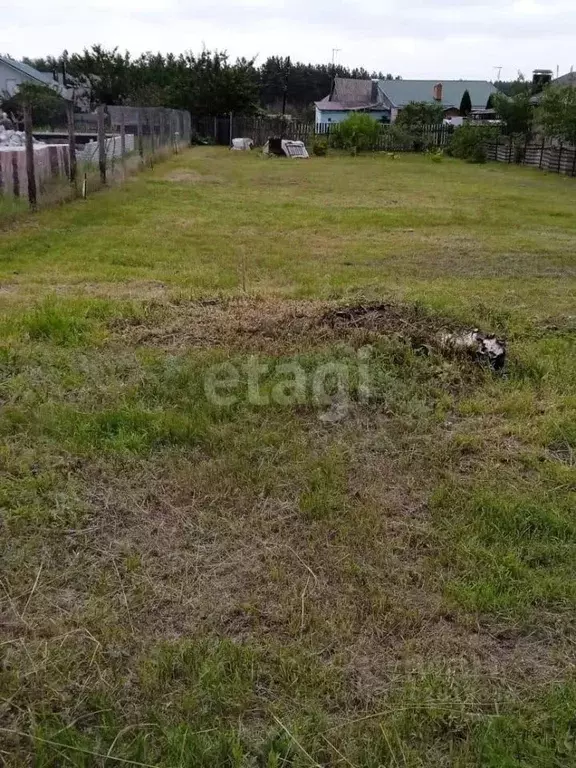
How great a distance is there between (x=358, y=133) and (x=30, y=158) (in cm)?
1988

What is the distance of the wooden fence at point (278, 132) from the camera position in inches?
1089

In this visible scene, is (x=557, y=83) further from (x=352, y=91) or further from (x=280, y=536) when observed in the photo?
(x=352, y=91)

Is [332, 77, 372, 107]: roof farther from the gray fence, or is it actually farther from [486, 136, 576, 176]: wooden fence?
the gray fence

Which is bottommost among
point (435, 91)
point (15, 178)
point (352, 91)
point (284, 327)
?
point (284, 327)

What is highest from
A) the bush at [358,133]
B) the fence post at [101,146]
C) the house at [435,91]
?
the house at [435,91]

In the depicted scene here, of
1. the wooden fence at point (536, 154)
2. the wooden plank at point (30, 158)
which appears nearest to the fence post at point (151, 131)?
the wooden plank at point (30, 158)

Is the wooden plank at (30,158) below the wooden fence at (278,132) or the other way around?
below

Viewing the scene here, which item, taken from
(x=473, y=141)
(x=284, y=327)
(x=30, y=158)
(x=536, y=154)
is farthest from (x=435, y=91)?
(x=284, y=327)

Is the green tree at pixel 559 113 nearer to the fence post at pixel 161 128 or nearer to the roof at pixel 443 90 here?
the fence post at pixel 161 128

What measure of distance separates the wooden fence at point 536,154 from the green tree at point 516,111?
0.49 metres

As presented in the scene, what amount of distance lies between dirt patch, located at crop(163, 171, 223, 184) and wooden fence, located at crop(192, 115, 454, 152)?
12.7 meters

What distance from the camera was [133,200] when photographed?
11078 mm

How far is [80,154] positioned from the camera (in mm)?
11750

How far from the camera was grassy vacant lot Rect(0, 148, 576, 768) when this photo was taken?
71.4 inches
